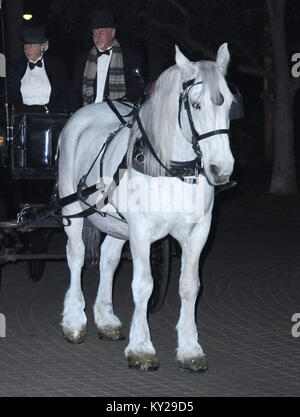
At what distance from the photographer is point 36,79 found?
994cm

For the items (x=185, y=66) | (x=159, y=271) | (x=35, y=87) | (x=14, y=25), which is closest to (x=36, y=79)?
(x=35, y=87)

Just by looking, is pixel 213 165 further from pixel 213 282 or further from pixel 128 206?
pixel 213 282

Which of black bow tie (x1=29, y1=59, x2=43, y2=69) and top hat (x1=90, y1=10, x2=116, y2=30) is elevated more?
top hat (x1=90, y1=10, x2=116, y2=30)

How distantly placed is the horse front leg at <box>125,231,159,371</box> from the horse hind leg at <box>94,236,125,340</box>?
0.95 m

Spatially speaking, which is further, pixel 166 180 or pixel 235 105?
pixel 166 180

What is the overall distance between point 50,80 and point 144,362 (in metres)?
3.81

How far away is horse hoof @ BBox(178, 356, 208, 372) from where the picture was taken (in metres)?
7.23

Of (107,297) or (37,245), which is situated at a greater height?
(37,245)

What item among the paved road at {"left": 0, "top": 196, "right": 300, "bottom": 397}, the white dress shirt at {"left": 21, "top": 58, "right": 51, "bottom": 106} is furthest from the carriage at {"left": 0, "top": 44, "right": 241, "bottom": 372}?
the white dress shirt at {"left": 21, "top": 58, "right": 51, "bottom": 106}

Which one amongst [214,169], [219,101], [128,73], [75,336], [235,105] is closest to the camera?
[214,169]

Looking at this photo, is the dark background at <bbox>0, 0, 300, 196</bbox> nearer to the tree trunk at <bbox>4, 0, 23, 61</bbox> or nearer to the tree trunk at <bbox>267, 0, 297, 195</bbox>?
the tree trunk at <bbox>267, 0, 297, 195</bbox>

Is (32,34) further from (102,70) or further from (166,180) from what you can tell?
(166,180)

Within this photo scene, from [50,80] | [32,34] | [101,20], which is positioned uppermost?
[101,20]

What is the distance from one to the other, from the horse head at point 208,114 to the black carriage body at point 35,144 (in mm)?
2880
